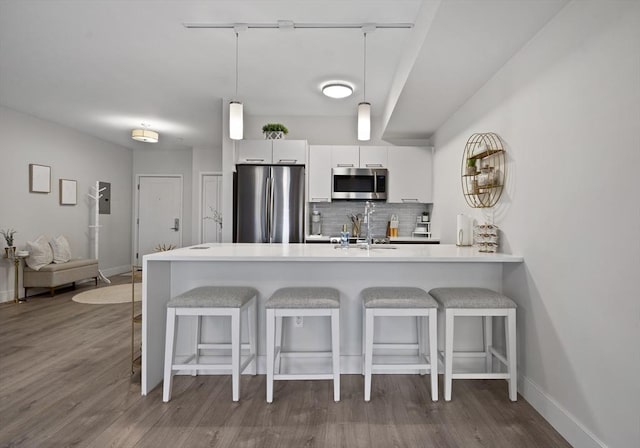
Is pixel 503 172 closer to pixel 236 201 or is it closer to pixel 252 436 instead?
pixel 252 436

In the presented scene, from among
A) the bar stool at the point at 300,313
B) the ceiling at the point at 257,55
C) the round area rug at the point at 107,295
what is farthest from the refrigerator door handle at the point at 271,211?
the bar stool at the point at 300,313

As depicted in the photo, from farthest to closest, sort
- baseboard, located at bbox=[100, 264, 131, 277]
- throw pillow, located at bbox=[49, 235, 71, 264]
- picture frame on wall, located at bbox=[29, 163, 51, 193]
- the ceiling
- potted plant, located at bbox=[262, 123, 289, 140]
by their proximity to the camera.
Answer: baseboard, located at bbox=[100, 264, 131, 277] → throw pillow, located at bbox=[49, 235, 71, 264] → picture frame on wall, located at bbox=[29, 163, 51, 193] → potted plant, located at bbox=[262, 123, 289, 140] → the ceiling

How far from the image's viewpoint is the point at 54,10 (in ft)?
8.11

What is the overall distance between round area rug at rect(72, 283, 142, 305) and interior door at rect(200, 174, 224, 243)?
196 centimetres

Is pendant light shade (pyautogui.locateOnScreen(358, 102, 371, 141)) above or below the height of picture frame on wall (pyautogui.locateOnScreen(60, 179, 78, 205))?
above

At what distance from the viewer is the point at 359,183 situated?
4.55 metres

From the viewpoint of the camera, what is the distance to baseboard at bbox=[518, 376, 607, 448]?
1614mm

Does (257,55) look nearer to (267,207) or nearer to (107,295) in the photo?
(267,207)

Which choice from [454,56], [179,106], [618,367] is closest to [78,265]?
[179,106]

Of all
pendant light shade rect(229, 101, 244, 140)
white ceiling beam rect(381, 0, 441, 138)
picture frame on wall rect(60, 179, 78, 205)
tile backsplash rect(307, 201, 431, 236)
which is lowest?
tile backsplash rect(307, 201, 431, 236)

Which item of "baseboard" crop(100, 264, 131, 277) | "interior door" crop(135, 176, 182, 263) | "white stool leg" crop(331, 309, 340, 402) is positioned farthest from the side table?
"white stool leg" crop(331, 309, 340, 402)

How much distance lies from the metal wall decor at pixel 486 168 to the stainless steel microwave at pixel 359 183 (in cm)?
156

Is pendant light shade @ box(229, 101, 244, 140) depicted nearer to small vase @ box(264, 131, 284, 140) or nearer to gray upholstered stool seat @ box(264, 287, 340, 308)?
gray upholstered stool seat @ box(264, 287, 340, 308)

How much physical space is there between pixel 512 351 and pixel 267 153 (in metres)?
3.35
